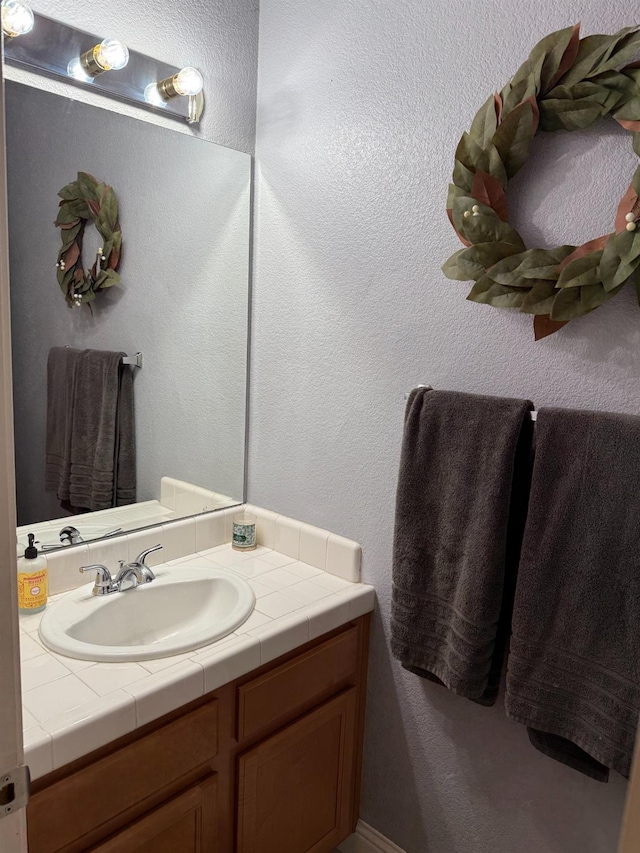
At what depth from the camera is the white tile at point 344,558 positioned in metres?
1.64

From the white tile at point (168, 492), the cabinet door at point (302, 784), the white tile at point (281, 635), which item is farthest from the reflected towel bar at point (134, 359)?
the cabinet door at point (302, 784)

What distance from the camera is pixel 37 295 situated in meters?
1.45

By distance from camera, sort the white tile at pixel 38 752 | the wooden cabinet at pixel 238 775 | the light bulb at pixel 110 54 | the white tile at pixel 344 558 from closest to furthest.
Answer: the white tile at pixel 38 752 < the wooden cabinet at pixel 238 775 < the light bulb at pixel 110 54 < the white tile at pixel 344 558

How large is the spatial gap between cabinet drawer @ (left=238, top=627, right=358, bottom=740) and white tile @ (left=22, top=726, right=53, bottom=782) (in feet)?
1.34

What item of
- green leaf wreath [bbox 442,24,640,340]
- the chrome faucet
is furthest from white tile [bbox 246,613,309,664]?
green leaf wreath [bbox 442,24,640,340]

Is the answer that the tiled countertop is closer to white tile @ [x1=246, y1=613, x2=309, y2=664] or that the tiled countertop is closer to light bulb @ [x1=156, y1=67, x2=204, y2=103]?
white tile @ [x1=246, y1=613, x2=309, y2=664]

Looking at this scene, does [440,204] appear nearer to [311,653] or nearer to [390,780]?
[311,653]

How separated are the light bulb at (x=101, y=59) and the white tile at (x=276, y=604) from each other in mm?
1312

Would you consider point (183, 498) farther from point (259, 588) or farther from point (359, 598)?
point (359, 598)

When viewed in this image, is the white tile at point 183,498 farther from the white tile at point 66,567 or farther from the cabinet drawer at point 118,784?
the cabinet drawer at point 118,784

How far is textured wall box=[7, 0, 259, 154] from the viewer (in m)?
1.47

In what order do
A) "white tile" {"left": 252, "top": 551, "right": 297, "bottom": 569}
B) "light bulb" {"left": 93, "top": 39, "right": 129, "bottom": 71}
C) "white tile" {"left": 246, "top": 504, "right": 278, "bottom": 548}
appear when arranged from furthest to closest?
"white tile" {"left": 246, "top": 504, "right": 278, "bottom": 548}, "white tile" {"left": 252, "top": 551, "right": 297, "bottom": 569}, "light bulb" {"left": 93, "top": 39, "right": 129, "bottom": 71}

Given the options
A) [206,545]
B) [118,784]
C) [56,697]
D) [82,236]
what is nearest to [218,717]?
[118,784]

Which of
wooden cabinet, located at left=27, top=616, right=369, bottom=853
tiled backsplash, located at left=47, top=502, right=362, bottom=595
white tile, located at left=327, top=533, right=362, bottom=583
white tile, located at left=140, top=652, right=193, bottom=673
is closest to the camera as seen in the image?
wooden cabinet, located at left=27, top=616, right=369, bottom=853
